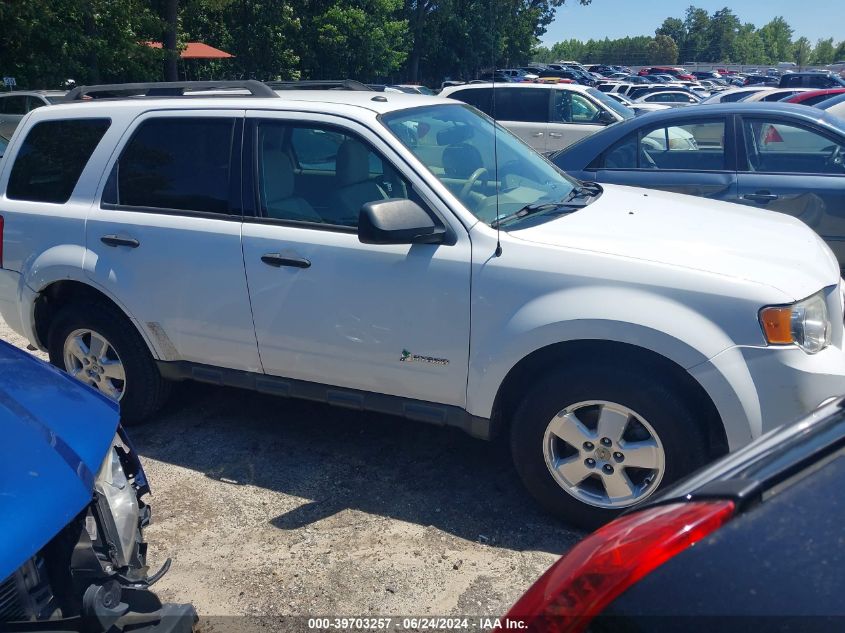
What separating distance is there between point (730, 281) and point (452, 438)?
6.34ft

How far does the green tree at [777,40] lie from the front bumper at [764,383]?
131 m

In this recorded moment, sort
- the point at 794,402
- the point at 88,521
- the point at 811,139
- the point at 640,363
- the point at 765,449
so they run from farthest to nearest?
the point at 811,139, the point at 640,363, the point at 794,402, the point at 88,521, the point at 765,449

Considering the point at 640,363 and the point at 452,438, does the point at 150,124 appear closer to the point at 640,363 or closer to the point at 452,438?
the point at 452,438

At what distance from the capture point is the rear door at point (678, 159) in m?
6.66

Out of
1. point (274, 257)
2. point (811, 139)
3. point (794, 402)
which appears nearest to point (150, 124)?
point (274, 257)

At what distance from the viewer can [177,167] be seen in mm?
4414

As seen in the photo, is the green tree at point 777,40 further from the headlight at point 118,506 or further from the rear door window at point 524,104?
the headlight at point 118,506

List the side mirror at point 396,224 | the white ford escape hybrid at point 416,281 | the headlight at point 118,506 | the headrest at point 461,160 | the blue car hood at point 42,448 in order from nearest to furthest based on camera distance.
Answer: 1. the blue car hood at point 42,448
2. the headlight at point 118,506
3. the white ford escape hybrid at point 416,281
4. the side mirror at point 396,224
5. the headrest at point 461,160

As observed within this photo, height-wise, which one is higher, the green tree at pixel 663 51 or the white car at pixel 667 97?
the green tree at pixel 663 51

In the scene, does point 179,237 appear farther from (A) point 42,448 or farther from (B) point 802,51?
(B) point 802,51

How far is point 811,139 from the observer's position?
669 cm

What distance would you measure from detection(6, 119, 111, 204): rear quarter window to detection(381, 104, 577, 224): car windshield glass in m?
1.80

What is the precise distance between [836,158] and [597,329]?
14.5 feet

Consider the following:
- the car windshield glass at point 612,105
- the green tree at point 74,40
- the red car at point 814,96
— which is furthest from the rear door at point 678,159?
the green tree at point 74,40
